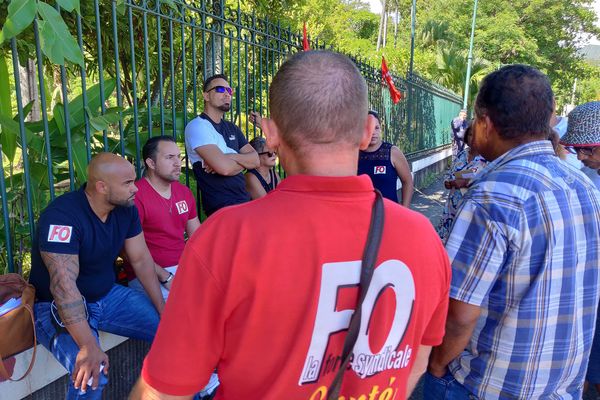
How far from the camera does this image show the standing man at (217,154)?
3.91 meters

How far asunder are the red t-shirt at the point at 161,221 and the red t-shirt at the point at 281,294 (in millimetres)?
2531

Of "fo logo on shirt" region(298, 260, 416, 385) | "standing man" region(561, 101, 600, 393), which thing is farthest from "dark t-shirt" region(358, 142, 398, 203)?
"fo logo on shirt" region(298, 260, 416, 385)

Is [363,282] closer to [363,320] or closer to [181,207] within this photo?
[363,320]

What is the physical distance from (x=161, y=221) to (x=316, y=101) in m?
2.70

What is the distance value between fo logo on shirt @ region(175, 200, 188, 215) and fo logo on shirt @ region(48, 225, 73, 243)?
105cm

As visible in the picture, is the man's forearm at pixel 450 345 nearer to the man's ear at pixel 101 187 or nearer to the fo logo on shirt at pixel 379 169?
the man's ear at pixel 101 187

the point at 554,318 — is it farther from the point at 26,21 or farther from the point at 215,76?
the point at 215,76

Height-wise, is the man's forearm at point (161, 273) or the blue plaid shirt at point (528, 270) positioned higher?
the blue plaid shirt at point (528, 270)

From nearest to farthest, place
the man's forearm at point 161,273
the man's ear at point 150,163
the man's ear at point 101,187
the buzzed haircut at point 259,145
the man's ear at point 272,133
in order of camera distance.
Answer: the man's ear at point 272,133 < the man's ear at point 101,187 < the man's forearm at point 161,273 < the man's ear at point 150,163 < the buzzed haircut at point 259,145

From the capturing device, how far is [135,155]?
153 inches

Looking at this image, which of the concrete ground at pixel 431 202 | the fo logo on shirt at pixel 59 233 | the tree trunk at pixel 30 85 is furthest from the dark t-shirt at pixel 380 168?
the concrete ground at pixel 431 202

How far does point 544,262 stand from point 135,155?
10.3 feet

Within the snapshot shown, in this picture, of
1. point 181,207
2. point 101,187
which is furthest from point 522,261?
point 181,207

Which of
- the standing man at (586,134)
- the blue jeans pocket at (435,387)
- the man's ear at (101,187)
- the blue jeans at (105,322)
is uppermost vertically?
the standing man at (586,134)
